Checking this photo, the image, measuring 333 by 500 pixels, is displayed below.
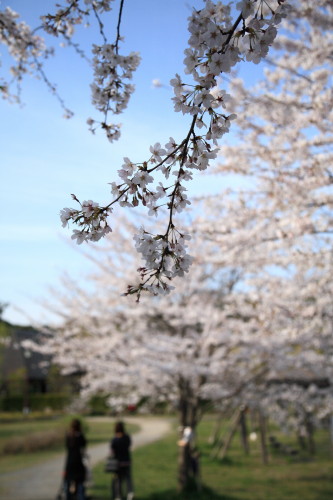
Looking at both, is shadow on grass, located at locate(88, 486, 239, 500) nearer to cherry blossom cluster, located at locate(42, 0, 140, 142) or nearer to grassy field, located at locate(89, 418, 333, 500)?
grassy field, located at locate(89, 418, 333, 500)

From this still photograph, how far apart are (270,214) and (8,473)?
933 cm

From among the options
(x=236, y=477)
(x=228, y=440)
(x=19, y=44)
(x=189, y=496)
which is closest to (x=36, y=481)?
(x=189, y=496)

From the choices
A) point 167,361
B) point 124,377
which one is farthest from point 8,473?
point 167,361

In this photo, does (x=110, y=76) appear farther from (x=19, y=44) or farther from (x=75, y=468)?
(x=75, y=468)

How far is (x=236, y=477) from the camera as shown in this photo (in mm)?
10203

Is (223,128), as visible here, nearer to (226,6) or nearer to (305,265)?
(226,6)

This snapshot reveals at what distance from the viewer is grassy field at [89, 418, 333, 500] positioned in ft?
27.0

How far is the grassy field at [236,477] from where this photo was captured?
823 cm

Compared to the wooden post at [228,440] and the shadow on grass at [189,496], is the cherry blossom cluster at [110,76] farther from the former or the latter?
the wooden post at [228,440]

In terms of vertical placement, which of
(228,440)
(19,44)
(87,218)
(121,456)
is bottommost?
(228,440)

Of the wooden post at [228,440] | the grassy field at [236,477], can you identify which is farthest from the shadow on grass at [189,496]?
the wooden post at [228,440]

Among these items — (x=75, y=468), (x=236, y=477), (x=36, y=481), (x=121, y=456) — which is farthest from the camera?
(x=236, y=477)

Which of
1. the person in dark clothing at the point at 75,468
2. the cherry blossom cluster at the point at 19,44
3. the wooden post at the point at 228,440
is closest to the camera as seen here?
the cherry blossom cluster at the point at 19,44

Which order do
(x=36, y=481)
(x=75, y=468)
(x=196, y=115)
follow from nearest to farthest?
(x=196, y=115)
(x=75, y=468)
(x=36, y=481)
